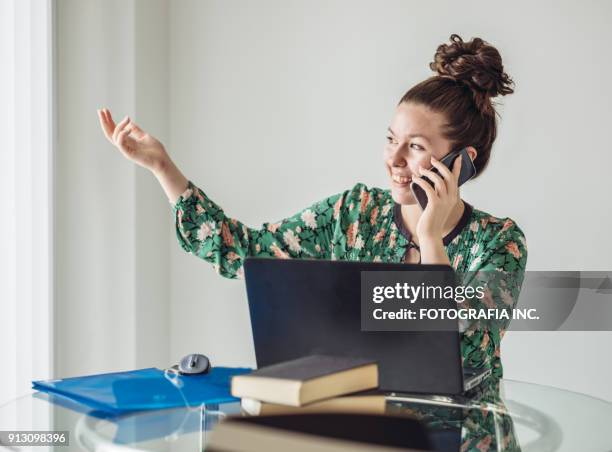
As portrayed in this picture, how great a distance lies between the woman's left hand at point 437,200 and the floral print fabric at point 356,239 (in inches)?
4.7

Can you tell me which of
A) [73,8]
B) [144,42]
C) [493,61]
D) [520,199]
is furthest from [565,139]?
[73,8]

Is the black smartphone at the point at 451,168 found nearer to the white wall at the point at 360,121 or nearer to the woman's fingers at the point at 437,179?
the woman's fingers at the point at 437,179

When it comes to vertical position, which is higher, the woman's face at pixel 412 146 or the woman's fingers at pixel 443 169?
the woman's face at pixel 412 146

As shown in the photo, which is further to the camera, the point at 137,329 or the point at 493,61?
the point at 137,329

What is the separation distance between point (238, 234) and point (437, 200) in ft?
1.67

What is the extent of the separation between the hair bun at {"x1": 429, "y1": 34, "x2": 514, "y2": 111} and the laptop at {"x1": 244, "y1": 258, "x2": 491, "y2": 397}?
0.96 meters

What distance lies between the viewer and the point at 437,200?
1.70 meters

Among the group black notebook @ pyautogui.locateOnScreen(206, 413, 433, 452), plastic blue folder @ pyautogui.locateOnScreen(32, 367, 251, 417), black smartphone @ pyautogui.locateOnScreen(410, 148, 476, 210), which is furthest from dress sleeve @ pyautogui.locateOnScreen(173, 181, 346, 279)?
black notebook @ pyautogui.locateOnScreen(206, 413, 433, 452)

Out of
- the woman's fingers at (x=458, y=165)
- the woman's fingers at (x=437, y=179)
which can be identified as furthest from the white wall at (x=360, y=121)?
the woman's fingers at (x=437, y=179)

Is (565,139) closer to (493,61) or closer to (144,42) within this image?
(493,61)

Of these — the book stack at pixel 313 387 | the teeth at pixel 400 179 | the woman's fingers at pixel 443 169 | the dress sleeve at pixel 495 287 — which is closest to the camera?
the book stack at pixel 313 387

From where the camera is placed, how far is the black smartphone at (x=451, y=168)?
5.82ft

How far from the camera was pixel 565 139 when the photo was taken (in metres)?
2.38

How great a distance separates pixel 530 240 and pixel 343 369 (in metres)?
1.73
